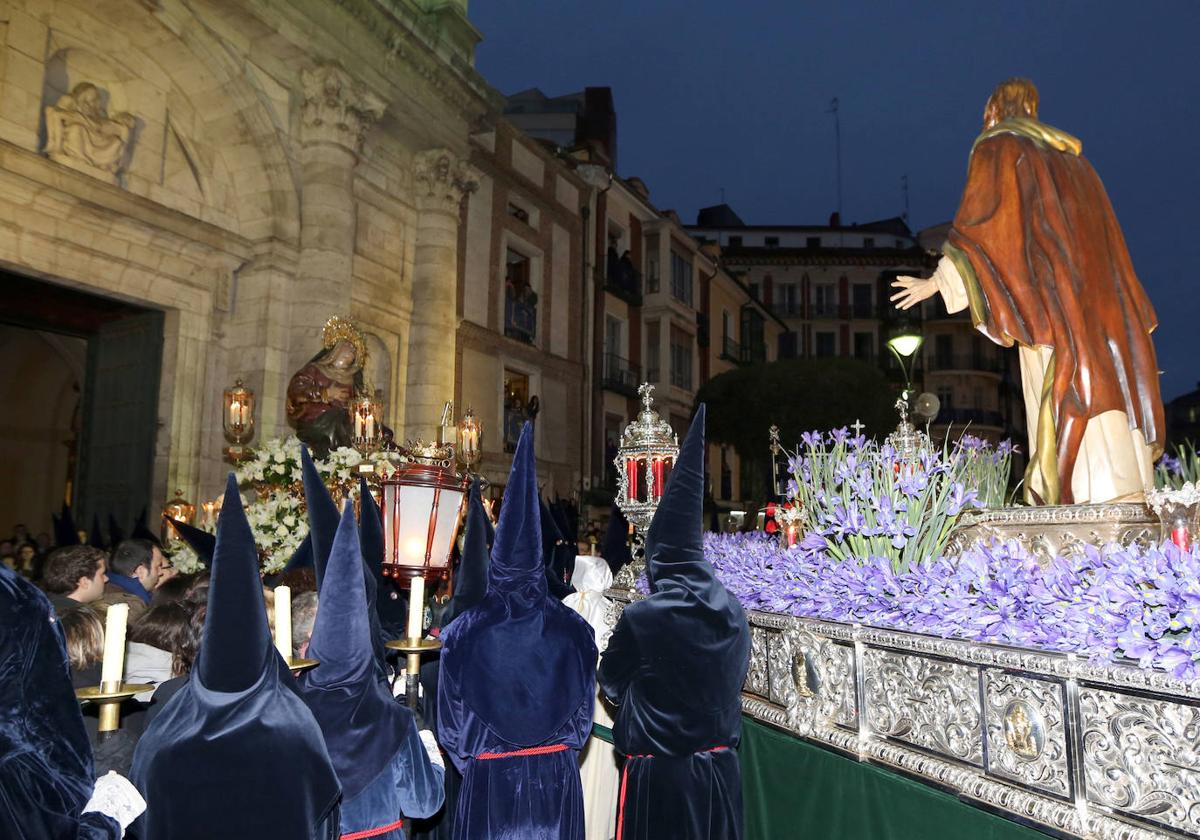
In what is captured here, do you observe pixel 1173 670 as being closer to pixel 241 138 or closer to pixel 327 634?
pixel 327 634

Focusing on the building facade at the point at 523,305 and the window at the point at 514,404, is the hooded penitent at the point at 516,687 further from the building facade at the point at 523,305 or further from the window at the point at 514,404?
the window at the point at 514,404

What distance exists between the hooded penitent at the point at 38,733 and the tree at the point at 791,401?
80.6 feet

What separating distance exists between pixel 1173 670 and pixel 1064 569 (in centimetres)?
57

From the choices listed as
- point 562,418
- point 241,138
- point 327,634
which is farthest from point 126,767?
point 562,418

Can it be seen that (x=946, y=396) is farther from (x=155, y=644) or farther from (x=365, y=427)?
(x=155, y=644)

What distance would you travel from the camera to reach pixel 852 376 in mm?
26922

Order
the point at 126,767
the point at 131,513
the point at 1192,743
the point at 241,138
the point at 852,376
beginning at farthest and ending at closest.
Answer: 1. the point at 852,376
2. the point at 241,138
3. the point at 131,513
4. the point at 126,767
5. the point at 1192,743

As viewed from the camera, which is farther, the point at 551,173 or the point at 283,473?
the point at 551,173

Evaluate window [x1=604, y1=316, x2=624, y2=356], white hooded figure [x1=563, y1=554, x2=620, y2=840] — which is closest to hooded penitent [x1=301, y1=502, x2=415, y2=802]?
white hooded figure [x1=563, y1=554, x2=620, y2=840]

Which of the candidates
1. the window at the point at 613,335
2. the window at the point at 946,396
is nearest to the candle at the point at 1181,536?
the window at the point at 613,335

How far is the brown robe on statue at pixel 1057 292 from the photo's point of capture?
4.72m

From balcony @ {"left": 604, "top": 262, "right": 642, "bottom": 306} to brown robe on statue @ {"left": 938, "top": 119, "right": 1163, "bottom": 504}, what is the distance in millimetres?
19453

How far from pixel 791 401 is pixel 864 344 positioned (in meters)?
20.0

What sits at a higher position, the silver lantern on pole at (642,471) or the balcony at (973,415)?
the balcony at (973,415)
